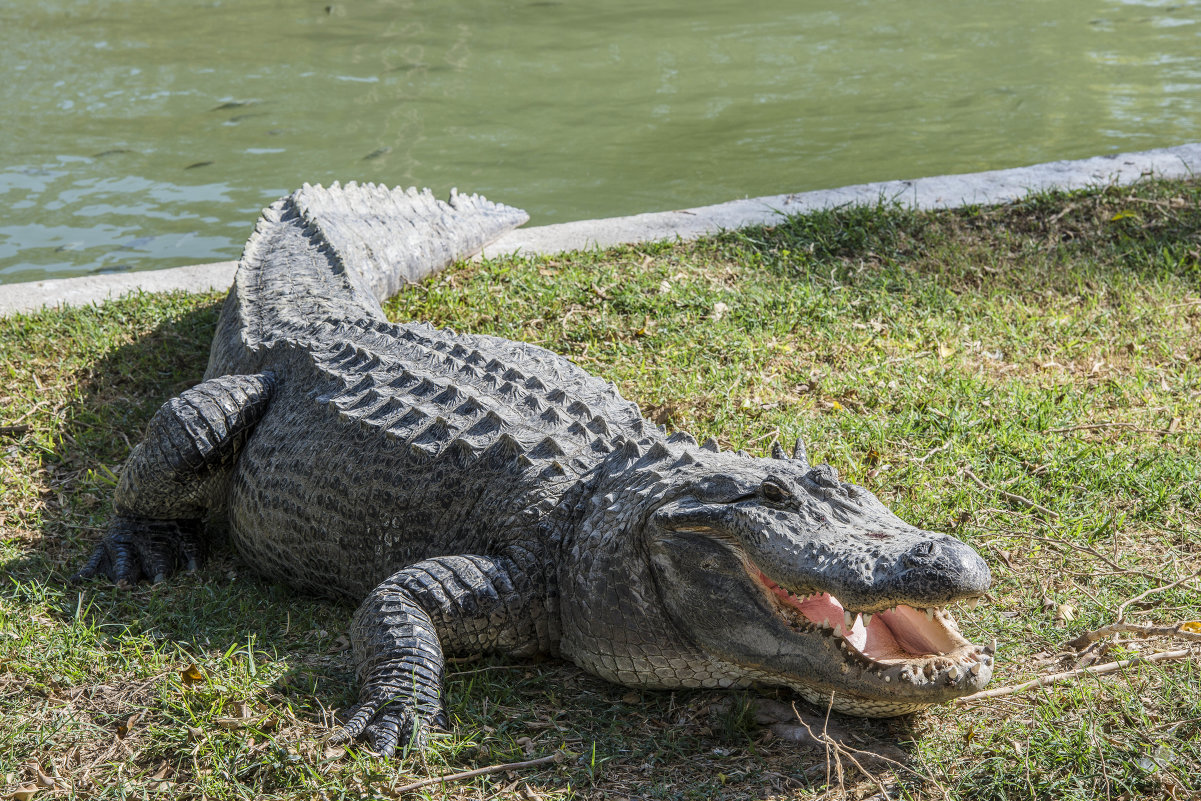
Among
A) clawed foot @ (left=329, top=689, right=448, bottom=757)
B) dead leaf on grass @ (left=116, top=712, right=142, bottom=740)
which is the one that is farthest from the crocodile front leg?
dead leaf on grass @ (left=116, top=712, right=142, bottom=740)

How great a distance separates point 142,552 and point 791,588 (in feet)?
8.54

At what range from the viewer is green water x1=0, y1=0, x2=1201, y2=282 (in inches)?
340

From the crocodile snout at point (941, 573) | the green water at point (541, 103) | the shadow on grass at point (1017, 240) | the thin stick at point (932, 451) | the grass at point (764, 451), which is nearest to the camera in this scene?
the crocodile snout at point (941, 573)

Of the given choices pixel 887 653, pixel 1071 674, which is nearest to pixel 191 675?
pixel 887 653

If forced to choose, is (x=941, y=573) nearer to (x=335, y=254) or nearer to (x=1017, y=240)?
(x=335, y=254)

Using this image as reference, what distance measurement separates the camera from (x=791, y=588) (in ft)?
8.64

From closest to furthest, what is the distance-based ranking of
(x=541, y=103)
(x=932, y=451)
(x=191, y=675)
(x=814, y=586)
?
(x=814, y=586)
(x=191, y=675)
(x=932, y=451)
(x=541, y=103)

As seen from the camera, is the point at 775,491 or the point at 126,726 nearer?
the point at 775,491

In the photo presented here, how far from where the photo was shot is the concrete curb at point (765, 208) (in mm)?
6438

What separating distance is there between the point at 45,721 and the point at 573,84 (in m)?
9.75

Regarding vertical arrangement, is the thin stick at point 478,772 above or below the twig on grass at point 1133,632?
below

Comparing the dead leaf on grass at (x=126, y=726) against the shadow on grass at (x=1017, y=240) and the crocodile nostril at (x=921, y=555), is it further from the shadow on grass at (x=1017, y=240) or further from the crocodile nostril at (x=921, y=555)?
the shadow on grass at (x=1017, y=240)

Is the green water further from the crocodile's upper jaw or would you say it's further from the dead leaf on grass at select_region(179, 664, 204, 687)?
the crocodile's upper jaw

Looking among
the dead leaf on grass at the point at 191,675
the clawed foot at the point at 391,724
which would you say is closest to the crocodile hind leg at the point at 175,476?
the dead leaf on grass at the point at 191,675
